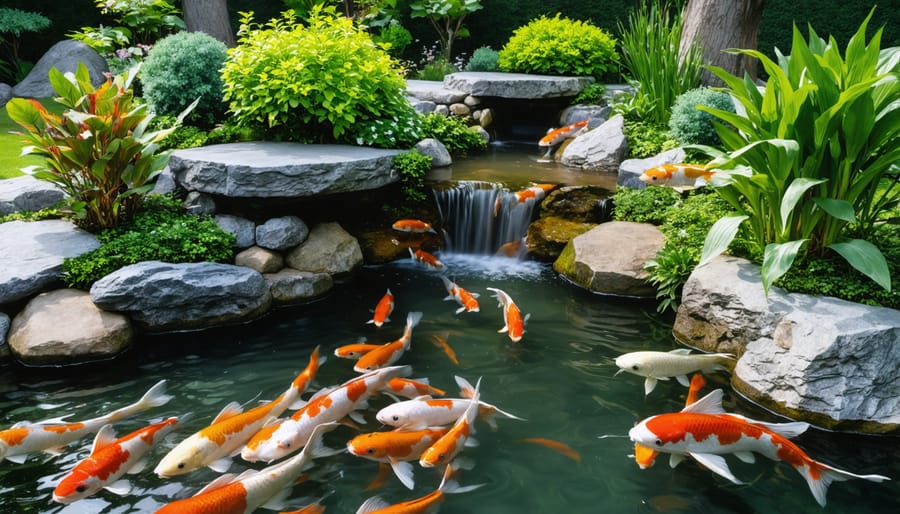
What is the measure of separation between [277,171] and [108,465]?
371 centimetres

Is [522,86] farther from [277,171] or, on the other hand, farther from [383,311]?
[383,311]

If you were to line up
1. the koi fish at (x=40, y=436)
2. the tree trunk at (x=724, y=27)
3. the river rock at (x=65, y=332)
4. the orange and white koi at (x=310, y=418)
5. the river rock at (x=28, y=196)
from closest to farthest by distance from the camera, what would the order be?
the orange and white koi at (x=310, y=418), the koi fish at (x=40, y=436), the river rock at (x=65, y=332), the river rock at (x=28, y=196), the tree trunk at (x=724, y=27)

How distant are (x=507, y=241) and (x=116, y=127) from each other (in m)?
4.41

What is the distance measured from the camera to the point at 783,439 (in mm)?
3240

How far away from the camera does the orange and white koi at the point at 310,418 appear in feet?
10.6

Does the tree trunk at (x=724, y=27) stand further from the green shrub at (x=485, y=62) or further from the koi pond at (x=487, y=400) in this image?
the koi pond at (x=487, y=400)

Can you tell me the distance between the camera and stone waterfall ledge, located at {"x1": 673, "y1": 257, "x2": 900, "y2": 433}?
156 inches

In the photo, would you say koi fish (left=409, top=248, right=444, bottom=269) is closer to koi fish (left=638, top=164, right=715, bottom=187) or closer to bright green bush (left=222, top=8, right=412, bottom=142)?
bright green bush (left=222, top=8, right=412, bottom=142)

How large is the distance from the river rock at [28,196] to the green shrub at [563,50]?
337 inches

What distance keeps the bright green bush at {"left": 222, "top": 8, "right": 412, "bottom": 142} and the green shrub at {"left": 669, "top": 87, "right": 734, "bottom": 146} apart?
154 inches

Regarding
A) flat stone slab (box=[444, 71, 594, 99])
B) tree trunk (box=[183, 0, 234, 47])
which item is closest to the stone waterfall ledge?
flat stone slab (box=[444, 71, 594, 99])

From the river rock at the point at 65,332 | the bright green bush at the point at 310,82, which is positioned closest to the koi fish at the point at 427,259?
the bright green bush at the point at 310,82

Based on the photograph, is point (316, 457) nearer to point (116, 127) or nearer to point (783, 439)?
point (783, 439)

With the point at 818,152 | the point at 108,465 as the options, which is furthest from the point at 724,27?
the point at 108,465
